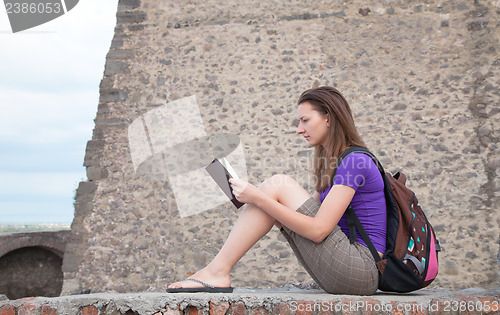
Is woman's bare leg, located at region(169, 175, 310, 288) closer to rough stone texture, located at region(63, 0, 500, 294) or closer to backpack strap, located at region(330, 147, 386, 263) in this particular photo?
backpack strap, located at region(330, 147, 386, 263)

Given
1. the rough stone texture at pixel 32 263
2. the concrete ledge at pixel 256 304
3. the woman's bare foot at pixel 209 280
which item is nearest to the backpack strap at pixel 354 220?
the concrete ledge at pixel 256 304

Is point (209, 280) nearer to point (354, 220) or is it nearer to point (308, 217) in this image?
point (308, 217)

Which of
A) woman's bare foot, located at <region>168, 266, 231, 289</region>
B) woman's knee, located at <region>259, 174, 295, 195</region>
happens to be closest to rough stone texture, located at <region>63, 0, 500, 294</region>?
woman's bare foot, located at <region>168, 266, 231, 289</region>

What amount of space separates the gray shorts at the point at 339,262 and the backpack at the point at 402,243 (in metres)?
0.05

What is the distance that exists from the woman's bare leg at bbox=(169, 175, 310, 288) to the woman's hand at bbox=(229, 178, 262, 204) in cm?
8

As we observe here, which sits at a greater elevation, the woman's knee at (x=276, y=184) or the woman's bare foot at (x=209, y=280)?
the woman's knee at (x=276, y=184)

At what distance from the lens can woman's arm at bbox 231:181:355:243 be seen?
182 cm

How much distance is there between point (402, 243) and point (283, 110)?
3.29 m

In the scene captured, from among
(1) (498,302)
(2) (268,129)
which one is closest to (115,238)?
(2) (268,129)

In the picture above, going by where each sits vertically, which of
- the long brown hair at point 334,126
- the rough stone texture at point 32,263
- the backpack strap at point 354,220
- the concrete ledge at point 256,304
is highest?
the long brown hair at point 334,126

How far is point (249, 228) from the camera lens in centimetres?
196

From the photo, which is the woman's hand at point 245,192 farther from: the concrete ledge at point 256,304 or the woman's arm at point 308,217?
the concrete ledge at point 256,304

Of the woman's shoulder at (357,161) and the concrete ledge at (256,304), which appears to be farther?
the woman's shoulder at (357,161)

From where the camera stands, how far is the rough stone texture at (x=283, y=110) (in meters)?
4.67
